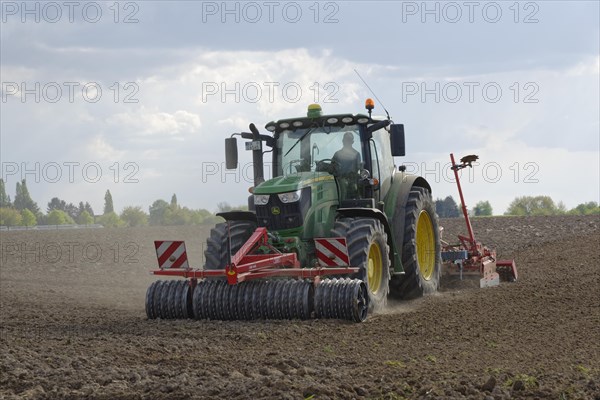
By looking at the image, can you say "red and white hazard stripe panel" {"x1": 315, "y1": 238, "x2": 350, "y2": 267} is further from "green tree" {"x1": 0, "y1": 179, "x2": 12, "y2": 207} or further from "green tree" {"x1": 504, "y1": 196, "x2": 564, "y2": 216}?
"green tree" {"x1": 0, "y1": 179, "x2": 12, "y2": 207}

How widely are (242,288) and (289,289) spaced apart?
61 centimetres

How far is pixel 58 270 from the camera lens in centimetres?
2109

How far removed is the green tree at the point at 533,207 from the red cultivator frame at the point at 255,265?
104ft

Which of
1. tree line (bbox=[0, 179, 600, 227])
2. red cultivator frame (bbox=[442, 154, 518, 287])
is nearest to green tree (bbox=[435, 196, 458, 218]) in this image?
tree line (bbox=[0, 179, 600, 227])

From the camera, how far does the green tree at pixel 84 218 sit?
56.6 metres

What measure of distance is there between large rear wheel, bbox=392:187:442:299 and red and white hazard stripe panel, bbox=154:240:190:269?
3.22 meters

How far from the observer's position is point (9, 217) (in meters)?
47.2

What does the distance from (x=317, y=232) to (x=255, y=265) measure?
1.58m

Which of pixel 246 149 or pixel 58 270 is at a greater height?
pixel 246 149

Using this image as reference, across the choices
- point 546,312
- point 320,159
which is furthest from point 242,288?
point 546,312

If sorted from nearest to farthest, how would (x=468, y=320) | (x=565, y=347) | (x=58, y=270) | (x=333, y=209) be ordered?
1. (x=565, y=347)
2. (x=468, y=320)
3. (x=333, y=209)
4. (x=58, y=270)

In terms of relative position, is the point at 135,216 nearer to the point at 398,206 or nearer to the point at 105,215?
the point at 105,215

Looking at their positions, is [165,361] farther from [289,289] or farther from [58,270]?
[58,270]

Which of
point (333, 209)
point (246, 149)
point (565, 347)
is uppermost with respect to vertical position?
point (246, 149)
